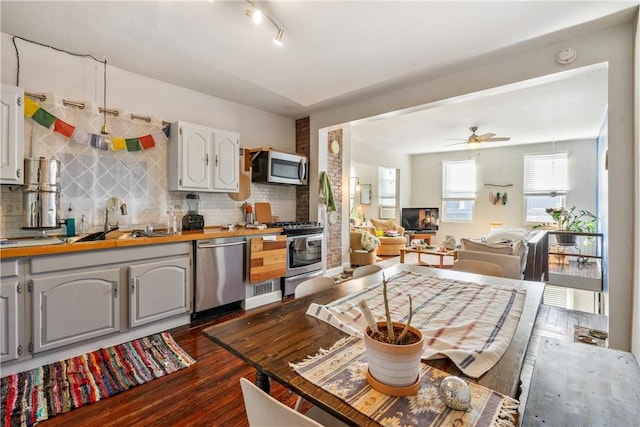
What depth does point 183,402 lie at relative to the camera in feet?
5.93

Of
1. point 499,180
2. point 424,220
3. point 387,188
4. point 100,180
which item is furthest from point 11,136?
point 499,180

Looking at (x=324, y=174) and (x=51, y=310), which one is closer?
(x=51, y=310)

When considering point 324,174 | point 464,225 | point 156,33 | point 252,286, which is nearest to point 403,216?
point 464,225

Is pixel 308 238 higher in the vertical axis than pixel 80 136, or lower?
lower

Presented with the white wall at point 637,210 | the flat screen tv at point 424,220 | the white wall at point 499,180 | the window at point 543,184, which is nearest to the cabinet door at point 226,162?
the white wall at point 637,210

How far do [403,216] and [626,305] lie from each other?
234 inches

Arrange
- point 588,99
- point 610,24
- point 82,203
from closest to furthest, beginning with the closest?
point 610,24 → point 82,203 → point 588,99

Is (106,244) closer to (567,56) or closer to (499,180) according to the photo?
(567,56)

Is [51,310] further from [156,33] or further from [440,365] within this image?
[440,365]

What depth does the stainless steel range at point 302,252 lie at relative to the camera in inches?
149

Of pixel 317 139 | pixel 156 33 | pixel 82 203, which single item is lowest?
pixel 82 203

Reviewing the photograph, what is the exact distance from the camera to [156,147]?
3.23m

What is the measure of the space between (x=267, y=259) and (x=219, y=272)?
1.95 feet

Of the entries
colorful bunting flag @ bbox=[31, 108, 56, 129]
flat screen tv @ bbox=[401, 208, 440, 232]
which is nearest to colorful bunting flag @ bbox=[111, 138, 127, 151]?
colorful bunting flag @ bbox=[31, 108, 56, 129]
